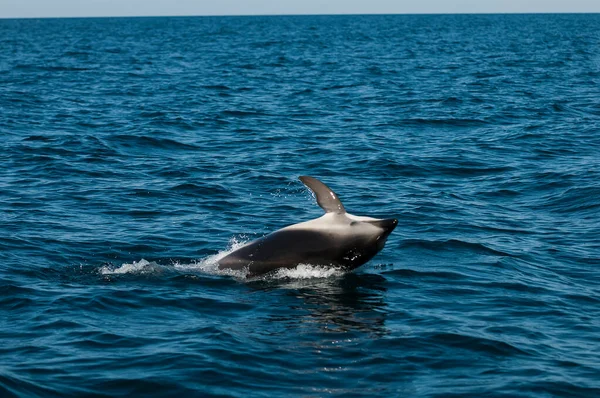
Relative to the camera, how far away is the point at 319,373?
1103 cm

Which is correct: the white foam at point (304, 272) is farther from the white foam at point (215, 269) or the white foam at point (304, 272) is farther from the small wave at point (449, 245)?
the small wave at point (449, 245)

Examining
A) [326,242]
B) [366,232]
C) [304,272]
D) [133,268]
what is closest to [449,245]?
[366,232]

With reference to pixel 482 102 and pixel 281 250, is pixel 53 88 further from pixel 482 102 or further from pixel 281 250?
pixel 281 250

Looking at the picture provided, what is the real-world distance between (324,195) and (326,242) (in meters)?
0.81

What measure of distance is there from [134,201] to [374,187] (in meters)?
5.78

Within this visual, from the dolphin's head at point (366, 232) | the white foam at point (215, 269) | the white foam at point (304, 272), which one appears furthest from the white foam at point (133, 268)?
the dolphin's head at point (366, 232)

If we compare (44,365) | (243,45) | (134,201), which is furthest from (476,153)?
(243,45)

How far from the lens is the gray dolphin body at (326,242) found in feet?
47.8

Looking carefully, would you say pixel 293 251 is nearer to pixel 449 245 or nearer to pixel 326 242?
pixel 326 242

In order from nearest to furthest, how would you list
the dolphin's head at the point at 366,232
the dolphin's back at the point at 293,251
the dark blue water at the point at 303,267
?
1. the dark blue water at the point at 303,267
2. the dolphin's head at the point at 366,232
3. the dolphin's back at the point at 293,251

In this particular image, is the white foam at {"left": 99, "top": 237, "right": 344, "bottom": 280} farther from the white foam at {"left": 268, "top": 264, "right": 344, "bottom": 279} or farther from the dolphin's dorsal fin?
the dolphin's dorsal fin

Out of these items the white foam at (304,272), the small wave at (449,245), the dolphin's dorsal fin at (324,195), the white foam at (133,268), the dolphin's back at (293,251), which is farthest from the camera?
the small wave at (449,245)

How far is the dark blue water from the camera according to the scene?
11266 mm

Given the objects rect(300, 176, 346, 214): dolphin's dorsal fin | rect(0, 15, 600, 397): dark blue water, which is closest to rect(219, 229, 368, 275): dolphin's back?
rect(0, 15, 600, 397): dark blue water
